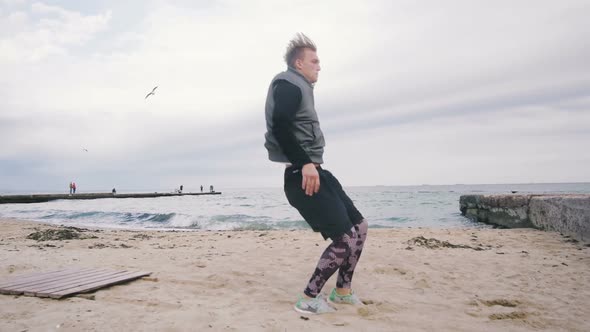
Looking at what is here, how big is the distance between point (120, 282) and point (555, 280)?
4.77 metres

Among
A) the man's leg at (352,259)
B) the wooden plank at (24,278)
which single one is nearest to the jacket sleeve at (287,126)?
the man's leg at (352,259)

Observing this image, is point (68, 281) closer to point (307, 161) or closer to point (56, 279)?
point (56, 279)

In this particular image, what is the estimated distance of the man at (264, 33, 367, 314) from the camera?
2824mm

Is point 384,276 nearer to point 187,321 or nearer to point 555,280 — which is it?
point 555,280

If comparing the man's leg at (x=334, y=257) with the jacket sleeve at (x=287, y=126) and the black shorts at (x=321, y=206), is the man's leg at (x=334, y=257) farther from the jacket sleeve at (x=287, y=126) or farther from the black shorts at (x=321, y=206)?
the jacket sleeve at (x=287, y=126)

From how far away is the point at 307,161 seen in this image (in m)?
2.82

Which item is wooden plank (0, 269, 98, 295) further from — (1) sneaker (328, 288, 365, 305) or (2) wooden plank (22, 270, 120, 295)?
(1) sneaker (328, 288, 365, 305)

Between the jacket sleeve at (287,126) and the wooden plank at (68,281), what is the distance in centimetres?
254

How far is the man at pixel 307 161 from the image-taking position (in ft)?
9.27

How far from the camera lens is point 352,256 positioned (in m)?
3.18

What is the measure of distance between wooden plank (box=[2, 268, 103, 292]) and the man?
248cm

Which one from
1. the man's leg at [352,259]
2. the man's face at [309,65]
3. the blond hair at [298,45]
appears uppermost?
the blond hair at [298,45]

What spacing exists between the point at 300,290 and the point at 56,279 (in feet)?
8.20

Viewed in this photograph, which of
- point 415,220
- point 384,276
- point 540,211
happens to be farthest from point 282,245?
point 415,220
